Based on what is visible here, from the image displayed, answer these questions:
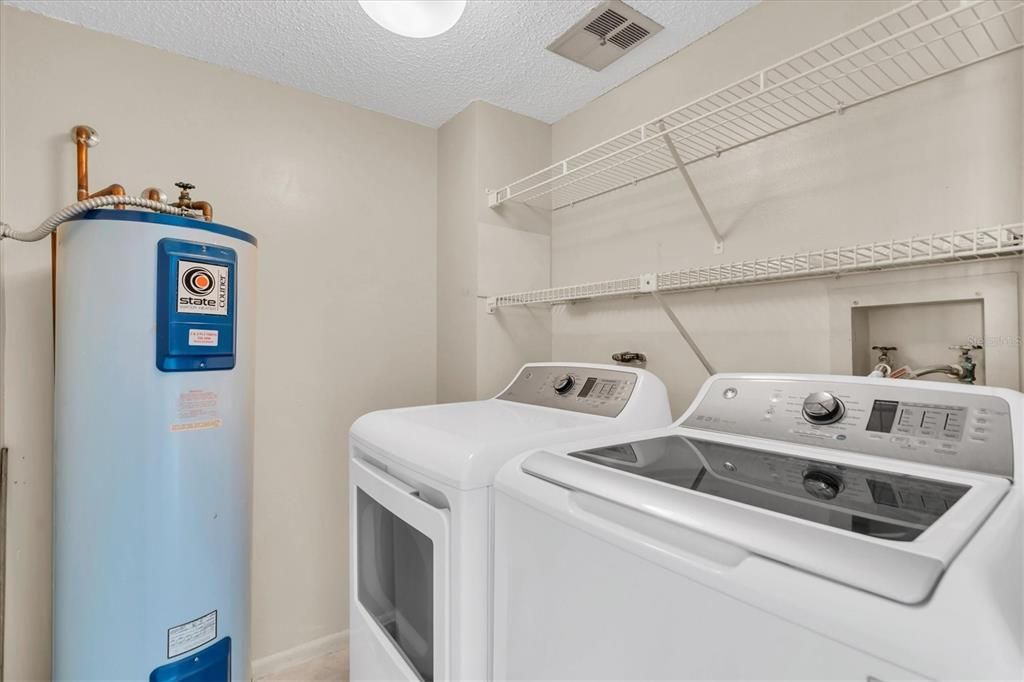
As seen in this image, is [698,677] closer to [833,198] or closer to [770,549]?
[770,549]

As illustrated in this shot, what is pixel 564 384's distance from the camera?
1.69m

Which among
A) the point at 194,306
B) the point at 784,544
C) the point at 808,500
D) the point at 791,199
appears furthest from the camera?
the point at 791,199

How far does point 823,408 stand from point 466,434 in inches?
31.8

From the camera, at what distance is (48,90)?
1623 millimetres

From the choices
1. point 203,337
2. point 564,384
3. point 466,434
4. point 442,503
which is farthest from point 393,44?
point 442,503

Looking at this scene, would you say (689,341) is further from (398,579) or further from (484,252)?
(398,579)

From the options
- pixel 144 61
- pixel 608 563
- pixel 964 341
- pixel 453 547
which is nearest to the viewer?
pixel 608 563

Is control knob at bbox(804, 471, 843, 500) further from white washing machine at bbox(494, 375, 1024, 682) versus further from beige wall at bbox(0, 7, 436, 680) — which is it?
beige wall at bbox(0, 7, 436, 680)

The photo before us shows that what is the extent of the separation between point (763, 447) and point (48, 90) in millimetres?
2401

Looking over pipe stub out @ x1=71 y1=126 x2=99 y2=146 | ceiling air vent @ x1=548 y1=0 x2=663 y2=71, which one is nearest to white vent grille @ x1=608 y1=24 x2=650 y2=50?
ceiling air vent @ x1=548 y1=0 x2=663 y2=71

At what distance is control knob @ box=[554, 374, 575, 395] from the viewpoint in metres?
1.68

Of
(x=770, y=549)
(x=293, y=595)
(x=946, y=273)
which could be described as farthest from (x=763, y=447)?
(x=293, y=595)

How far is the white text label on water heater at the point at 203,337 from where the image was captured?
55.1 inches

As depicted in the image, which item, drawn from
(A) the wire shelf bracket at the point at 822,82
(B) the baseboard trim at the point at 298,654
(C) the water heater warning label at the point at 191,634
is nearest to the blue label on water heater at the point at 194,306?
(C) the water heater warning label at the point at 191,634
